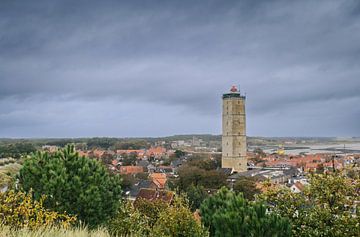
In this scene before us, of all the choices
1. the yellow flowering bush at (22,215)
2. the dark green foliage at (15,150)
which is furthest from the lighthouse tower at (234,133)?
the yellow flowering bush at (22,215)

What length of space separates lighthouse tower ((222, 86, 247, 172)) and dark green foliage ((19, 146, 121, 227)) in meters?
39.4

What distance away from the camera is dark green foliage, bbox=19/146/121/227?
11.8m

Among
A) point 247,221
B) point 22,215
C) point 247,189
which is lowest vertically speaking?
point 247,189

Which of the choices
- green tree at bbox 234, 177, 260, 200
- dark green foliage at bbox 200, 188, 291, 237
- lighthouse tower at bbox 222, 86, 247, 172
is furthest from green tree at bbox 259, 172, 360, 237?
lighthouse tower at bbox 222, 86, 247, 172

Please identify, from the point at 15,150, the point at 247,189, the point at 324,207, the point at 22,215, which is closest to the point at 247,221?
the point at 324,207

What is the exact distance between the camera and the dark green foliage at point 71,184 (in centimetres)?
1184

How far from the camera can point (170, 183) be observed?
4053 cm

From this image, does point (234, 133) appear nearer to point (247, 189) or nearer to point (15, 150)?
point (247, 189)

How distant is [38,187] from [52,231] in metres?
5.89

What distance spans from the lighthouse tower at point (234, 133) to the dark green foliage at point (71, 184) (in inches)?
1552

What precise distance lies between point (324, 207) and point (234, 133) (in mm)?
41749

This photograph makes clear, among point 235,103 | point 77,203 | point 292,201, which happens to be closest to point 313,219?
point 292,201

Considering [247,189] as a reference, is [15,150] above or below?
above

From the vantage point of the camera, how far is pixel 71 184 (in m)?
12.0
